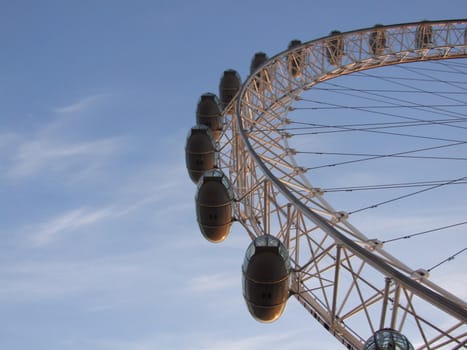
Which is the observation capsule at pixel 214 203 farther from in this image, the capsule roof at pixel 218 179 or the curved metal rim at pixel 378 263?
the curved metal rim at pixel 378 263

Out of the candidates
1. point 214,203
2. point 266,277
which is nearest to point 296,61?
point 214,203

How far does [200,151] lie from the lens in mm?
16016

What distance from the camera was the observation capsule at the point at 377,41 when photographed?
24.2 metres

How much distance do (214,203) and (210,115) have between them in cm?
697

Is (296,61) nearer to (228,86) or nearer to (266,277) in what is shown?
(228,86)

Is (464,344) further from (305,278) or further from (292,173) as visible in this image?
(292,173)

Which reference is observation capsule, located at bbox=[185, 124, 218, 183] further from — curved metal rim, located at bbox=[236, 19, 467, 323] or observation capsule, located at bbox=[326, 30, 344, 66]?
observation capsule, located at bbox=[326, 30, 344, 66]

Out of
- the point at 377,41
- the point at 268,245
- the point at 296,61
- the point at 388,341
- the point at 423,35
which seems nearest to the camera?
the point at 388,341

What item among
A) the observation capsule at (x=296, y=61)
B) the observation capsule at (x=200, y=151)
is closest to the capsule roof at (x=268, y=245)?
the observation capsule at (x=200, y=151)

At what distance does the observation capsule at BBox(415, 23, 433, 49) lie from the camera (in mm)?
24719

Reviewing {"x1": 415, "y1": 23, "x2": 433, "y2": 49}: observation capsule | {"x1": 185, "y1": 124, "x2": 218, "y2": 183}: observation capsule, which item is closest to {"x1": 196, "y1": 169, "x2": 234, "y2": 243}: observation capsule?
{"x1": 185, "y1": 124, "x2": 218, "y2": 183}: observation capsule

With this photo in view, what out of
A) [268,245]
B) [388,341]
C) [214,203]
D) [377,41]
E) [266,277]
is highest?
[377,41]

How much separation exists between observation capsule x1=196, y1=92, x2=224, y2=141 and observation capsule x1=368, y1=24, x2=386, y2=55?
10239mm

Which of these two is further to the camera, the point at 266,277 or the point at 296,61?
the point at 296,61
